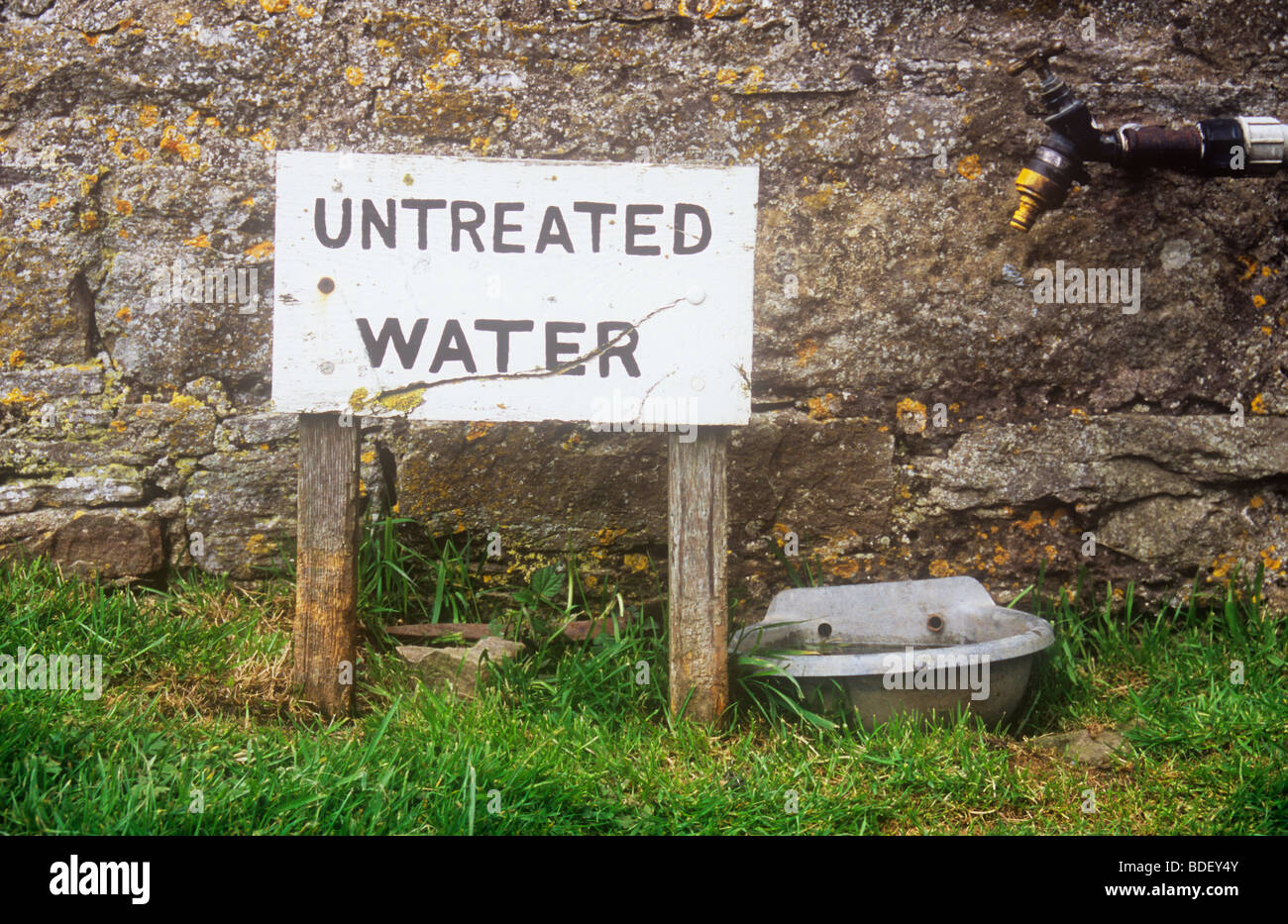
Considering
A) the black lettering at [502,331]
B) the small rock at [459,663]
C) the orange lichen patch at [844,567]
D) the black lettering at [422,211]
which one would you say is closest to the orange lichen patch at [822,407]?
the orange lichen patch at [844,567]

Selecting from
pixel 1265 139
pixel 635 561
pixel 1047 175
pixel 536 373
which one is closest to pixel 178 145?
pixel 536 373

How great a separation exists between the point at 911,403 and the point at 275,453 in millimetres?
2032

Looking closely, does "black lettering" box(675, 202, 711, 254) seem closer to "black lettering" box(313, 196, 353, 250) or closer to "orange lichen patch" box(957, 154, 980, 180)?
"black lettering" box(313, 196, 353, 250)

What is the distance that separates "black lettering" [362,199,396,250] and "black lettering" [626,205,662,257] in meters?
0.59

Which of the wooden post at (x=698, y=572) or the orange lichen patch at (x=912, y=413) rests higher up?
the orange lichen patch at (x=912, y=413)

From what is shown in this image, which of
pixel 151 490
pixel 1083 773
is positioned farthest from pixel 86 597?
pixel 1083 773

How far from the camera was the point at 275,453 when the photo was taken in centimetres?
284

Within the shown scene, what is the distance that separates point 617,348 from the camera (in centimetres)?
225

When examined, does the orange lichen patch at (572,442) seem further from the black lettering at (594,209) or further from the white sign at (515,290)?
the black lettering at (594,209)

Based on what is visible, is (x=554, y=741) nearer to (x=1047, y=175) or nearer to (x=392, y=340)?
(x=392, y=340)

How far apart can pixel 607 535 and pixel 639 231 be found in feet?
3.41

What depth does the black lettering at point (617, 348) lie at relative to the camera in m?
2.24

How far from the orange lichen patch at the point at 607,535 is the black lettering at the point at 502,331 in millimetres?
815
